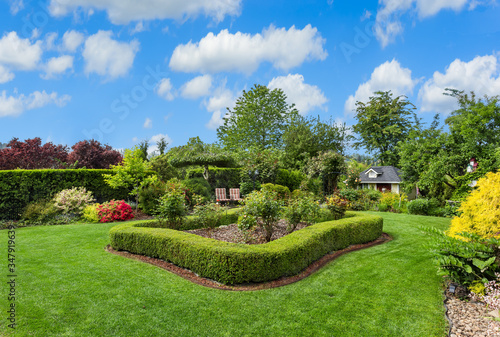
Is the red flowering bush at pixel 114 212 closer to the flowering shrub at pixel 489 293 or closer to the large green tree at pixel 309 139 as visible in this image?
the flowering shrub at pixel 489 293

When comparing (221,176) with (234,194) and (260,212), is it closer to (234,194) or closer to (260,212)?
(234,194)

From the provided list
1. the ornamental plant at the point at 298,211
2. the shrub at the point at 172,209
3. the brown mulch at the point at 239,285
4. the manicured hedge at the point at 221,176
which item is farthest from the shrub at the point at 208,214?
the manicured hedge at the point at 221,176

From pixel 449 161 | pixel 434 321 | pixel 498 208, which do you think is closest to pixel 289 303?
pixel 434 321

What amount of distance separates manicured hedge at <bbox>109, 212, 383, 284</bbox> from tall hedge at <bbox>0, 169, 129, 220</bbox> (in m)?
6.32

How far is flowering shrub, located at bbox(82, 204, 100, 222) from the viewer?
32.4 ft

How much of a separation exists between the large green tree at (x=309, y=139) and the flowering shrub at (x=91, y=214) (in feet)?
51.1

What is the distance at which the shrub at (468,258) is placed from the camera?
3.88 meters

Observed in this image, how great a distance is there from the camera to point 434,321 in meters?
3.42

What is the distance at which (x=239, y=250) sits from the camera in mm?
4445

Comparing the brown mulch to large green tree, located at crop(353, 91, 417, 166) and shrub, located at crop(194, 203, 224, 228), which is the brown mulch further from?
large green tree, located at crop(353, 91, 417, 166)

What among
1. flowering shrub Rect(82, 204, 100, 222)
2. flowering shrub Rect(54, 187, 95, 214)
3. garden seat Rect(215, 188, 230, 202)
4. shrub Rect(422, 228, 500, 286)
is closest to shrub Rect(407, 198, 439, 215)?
garden seat Rect(215, 188, 230, 202)

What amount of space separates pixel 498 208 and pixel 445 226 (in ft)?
18.2

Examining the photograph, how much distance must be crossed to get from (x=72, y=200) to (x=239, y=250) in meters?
8.92

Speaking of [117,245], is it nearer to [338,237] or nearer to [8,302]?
[8,302]
